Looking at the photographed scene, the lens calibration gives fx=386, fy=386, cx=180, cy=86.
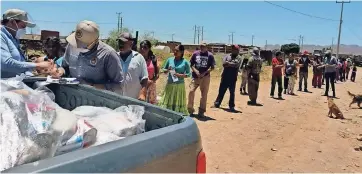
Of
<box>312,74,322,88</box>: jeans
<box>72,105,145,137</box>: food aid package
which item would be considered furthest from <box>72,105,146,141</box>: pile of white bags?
<box>312,74,322,88</box>: jeans

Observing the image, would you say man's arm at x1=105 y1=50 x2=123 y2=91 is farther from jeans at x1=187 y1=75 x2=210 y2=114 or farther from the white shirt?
jeans at x1=187 y1=75 x2=210 y2=114

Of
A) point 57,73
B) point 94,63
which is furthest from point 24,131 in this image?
point 94,63

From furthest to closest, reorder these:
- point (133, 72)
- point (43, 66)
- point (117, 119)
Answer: point (133, 72), point (43, 66), point (117, 119)

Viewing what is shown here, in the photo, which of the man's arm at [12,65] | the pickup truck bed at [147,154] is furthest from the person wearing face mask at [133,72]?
the pickup truck bed at [147,154]

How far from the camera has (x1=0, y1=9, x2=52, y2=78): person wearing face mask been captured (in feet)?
9.87

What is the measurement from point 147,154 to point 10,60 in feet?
6.65

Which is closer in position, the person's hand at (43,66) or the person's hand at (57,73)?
the person's hand at (43,66)

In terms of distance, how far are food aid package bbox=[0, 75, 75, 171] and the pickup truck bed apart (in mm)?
136

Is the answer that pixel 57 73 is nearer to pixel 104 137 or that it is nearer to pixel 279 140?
pixel 104 137

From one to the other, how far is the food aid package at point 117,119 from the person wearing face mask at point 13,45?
4.04ft

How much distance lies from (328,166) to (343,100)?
30.4 feet

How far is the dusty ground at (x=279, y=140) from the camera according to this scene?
524cm

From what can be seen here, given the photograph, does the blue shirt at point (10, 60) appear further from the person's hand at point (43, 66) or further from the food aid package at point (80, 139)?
the food aid package at point (80, 139)

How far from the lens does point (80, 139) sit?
5.27 feet
